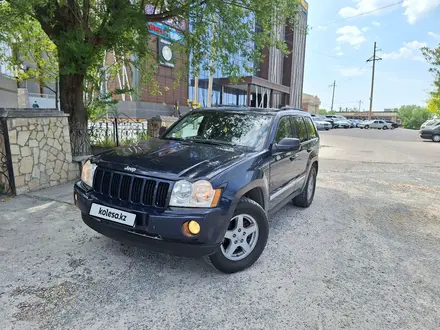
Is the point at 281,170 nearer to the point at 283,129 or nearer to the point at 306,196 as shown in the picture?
the point at 283,129

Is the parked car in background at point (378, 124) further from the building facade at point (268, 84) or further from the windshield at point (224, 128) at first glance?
the windshield at point (224, 128)

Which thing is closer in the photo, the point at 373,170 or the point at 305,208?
the point at 305,208

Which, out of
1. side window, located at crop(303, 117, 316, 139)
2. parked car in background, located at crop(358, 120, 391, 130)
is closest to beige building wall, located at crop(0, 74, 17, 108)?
side window, located at crop(303, 117, 316, 139)

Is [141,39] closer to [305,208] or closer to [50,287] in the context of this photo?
[305,208]

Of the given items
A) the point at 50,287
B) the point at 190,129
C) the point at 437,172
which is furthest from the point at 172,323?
the point at 437,172

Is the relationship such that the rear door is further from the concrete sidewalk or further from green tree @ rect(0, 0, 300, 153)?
the concrete sidewalk

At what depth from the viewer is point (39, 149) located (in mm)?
5734

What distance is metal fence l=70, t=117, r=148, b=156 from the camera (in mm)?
7101

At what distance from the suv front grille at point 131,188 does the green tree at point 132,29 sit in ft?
9.64

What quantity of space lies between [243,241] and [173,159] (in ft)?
3.61

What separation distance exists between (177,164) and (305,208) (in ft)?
10.6

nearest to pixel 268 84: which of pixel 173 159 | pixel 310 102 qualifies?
pixel 173 159

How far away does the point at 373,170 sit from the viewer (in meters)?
9.84

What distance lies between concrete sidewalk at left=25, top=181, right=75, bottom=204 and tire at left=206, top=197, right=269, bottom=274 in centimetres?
332
